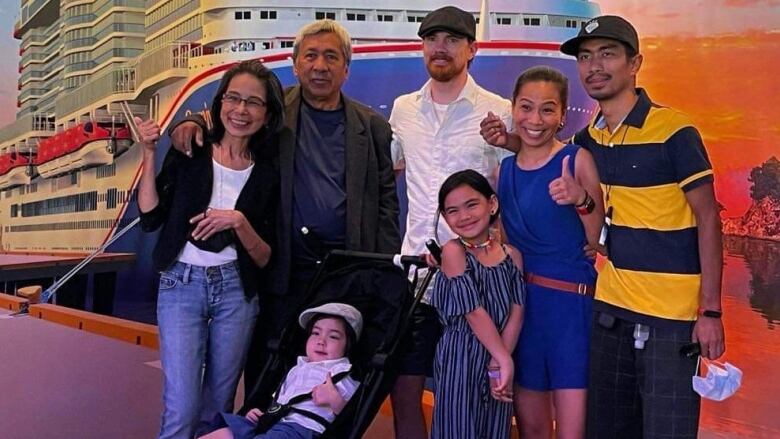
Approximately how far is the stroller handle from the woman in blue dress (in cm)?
29

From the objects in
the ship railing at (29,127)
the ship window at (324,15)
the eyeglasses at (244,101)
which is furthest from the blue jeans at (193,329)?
the ship railing at (29,127)

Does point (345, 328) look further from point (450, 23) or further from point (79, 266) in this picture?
point (79, 266)

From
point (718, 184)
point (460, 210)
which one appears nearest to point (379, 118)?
point (460, 210)

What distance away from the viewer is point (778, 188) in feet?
8.27

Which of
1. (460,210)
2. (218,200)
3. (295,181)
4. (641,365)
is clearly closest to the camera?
(641,365)

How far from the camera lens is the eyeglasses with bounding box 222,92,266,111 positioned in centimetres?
193

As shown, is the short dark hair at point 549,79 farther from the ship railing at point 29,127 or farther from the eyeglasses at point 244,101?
the ship railing at point 29,127

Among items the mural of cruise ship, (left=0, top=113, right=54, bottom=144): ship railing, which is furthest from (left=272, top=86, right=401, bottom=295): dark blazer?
(left=0, top=113, right=54, bottom=144): ship railing

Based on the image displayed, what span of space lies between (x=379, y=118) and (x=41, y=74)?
4136 millimetres

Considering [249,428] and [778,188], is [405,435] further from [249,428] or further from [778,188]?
[778,188]

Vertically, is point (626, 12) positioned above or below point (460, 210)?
above

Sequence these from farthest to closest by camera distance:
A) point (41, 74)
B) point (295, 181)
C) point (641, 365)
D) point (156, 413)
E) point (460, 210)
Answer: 1. point (41, 74)
2. point (156, 413)
3. point (295, 181)
4. point (460, 210)
5. point (641, 365)

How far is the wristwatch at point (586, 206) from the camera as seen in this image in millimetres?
1677

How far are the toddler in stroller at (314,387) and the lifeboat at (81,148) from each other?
11.7ft
